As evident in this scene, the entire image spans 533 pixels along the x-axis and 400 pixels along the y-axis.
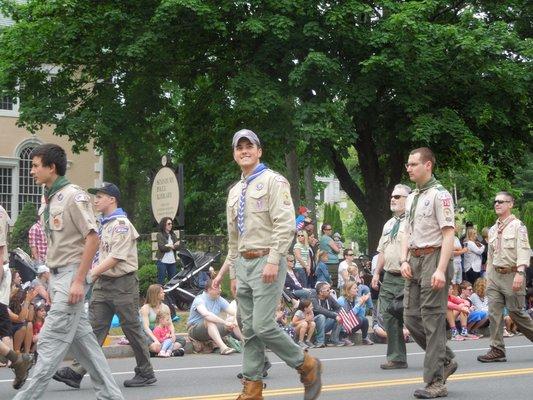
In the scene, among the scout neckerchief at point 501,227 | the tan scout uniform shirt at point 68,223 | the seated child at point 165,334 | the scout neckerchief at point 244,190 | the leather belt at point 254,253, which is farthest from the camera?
the seated child at point 165,334

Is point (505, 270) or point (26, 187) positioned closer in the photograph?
point (505, 270)

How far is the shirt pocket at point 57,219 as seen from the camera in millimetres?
8016

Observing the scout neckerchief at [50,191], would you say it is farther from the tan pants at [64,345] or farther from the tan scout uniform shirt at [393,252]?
the tan scout uniform shirt at [393,252]

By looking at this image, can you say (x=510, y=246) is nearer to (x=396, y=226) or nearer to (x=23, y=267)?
(x=396, y=226)

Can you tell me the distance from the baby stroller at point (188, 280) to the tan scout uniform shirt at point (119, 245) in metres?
9.85

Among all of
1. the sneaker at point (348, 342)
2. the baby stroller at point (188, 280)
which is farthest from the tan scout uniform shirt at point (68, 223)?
the baby stroller at point (188, 280)

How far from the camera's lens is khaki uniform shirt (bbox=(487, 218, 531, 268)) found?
42.5 feet

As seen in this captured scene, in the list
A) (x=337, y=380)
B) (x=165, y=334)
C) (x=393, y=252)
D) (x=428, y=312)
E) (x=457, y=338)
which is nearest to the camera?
(x=428, y=312)

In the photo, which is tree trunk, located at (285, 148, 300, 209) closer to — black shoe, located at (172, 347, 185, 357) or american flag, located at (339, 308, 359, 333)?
american flag, located at (339, 308, 359, 333)

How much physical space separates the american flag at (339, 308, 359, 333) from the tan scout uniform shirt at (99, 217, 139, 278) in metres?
7.45

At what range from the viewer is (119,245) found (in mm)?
10844

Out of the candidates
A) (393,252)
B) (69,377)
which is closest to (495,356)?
(393,252)

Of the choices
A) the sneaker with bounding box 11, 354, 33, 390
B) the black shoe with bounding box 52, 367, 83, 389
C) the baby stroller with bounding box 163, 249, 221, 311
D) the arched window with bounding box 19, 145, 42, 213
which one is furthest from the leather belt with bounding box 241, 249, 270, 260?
the arched window with bounding box 19, 145, 42, 213

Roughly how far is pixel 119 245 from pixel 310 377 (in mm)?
2983
